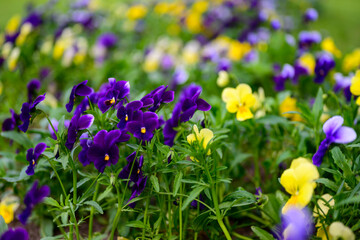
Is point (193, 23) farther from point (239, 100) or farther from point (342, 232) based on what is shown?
point (342, 232)

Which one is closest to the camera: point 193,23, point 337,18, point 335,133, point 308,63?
point 335,133

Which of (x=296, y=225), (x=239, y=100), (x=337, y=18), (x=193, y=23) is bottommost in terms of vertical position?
(x=337, y=18)

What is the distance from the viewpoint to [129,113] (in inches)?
49.8

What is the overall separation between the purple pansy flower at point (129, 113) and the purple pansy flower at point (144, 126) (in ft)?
0.07

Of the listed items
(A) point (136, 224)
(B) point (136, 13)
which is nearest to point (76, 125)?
(A) point (136, 224)

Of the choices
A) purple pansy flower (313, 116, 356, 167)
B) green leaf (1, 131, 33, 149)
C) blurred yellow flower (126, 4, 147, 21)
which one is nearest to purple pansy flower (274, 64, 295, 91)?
purple pansy flower (313, 116, 356, 167)

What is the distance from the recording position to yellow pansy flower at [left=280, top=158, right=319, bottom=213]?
3.53 ft

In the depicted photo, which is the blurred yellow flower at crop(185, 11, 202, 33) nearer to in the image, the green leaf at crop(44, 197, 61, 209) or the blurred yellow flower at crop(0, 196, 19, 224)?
the blurred yellow flower at crop(0, 196, 19, 224)

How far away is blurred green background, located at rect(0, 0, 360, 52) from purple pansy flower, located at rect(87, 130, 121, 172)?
12.6 feet

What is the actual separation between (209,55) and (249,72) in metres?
0.55

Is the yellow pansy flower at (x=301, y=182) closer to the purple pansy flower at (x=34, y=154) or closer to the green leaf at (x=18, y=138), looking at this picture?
the purple pansy flower at (x=34, y=154)

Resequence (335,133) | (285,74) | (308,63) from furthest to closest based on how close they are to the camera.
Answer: (308,63)
(285,74)
(335,133)

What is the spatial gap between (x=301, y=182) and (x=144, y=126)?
0.53m

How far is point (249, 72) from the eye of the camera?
3166mm
